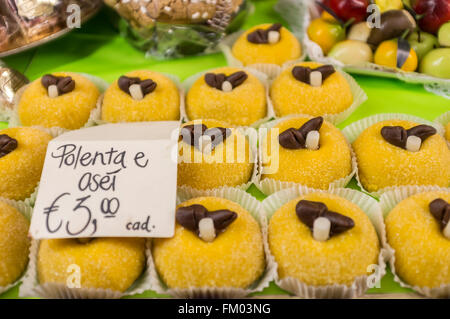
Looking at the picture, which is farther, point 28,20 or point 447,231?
point 28,20

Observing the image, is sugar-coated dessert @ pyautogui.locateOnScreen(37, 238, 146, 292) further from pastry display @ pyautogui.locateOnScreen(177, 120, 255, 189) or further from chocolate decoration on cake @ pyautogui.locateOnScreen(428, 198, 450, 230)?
chocolate decoration on cake @ pyautogui.locateOnScreen(428, 198, 450, 230)

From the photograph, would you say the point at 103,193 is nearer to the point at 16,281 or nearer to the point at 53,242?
the point at 53,242

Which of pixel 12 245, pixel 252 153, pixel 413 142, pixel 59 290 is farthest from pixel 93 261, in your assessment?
pixel 413 142

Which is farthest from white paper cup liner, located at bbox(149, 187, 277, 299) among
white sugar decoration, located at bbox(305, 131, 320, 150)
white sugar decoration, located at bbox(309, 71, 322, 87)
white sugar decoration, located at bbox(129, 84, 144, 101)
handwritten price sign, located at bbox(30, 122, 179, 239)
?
white sugar decoration, located at bbox(309, 71, 322, 87)

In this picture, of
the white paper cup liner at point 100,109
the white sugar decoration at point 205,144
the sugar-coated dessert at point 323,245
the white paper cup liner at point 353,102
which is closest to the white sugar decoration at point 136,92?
the white paper cup liner at point 100,109

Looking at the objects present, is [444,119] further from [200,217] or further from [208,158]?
[200,217]

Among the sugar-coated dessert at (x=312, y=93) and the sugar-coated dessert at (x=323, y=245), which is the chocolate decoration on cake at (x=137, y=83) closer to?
the sugar-coated dessert at (x=312, y=93)

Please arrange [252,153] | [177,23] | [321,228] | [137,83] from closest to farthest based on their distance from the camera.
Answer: [321,228] → [252,153] → [137,83] → [177,23]
